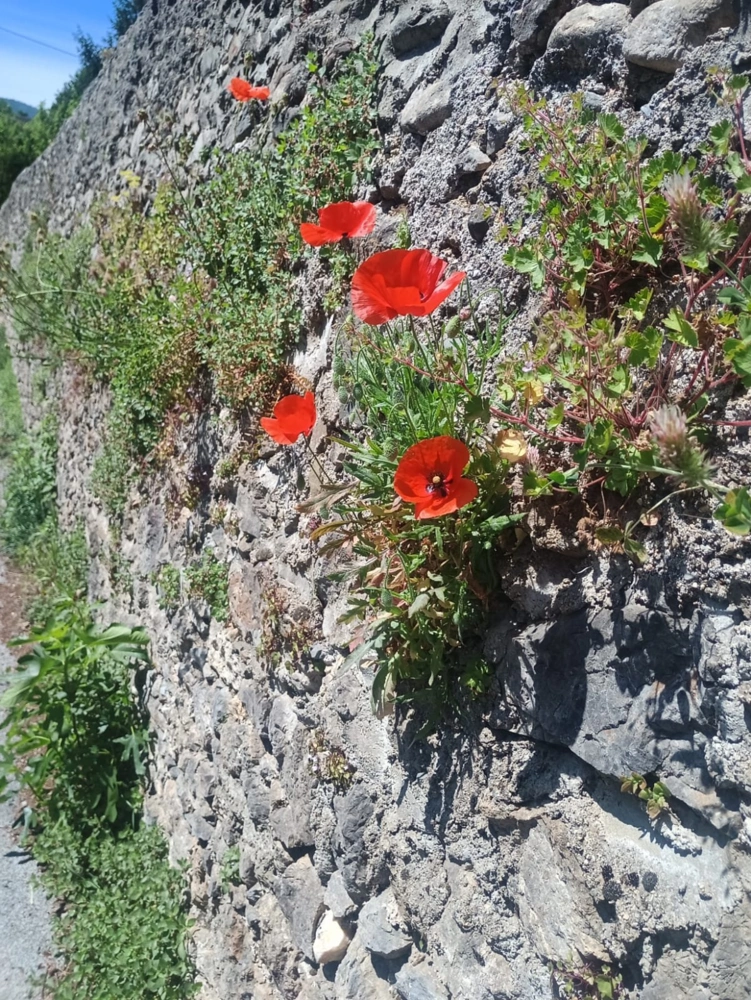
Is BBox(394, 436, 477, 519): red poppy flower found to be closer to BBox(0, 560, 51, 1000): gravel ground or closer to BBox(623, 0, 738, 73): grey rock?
BBox(623, 0, 738, 73): grey rock

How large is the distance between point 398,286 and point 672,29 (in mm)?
804

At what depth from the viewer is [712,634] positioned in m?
1.37

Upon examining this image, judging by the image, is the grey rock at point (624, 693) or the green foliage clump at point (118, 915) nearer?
the grey rock at point (624, 693)

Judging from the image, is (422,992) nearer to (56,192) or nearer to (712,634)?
(712,634)

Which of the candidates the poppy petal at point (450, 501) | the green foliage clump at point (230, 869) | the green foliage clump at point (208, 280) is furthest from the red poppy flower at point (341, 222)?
the green foliage clump at point (230, 869)

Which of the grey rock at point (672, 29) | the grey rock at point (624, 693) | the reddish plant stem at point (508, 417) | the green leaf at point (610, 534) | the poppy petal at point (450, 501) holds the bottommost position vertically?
the grey rock at point (624, 693)

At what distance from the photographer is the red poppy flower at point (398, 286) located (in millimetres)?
1587

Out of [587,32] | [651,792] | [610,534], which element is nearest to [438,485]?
[610,534]

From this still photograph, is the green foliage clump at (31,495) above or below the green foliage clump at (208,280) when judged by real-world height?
below

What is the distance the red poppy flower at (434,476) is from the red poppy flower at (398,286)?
29 cm

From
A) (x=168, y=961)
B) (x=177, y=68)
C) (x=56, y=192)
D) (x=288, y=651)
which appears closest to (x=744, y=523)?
(x=288, y=651)

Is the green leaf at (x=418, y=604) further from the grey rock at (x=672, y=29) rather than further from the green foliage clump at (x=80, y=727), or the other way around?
the green foliage clump at (x=80, y=727)

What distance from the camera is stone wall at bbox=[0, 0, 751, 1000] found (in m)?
1.39

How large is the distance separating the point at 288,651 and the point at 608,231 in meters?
1.72
